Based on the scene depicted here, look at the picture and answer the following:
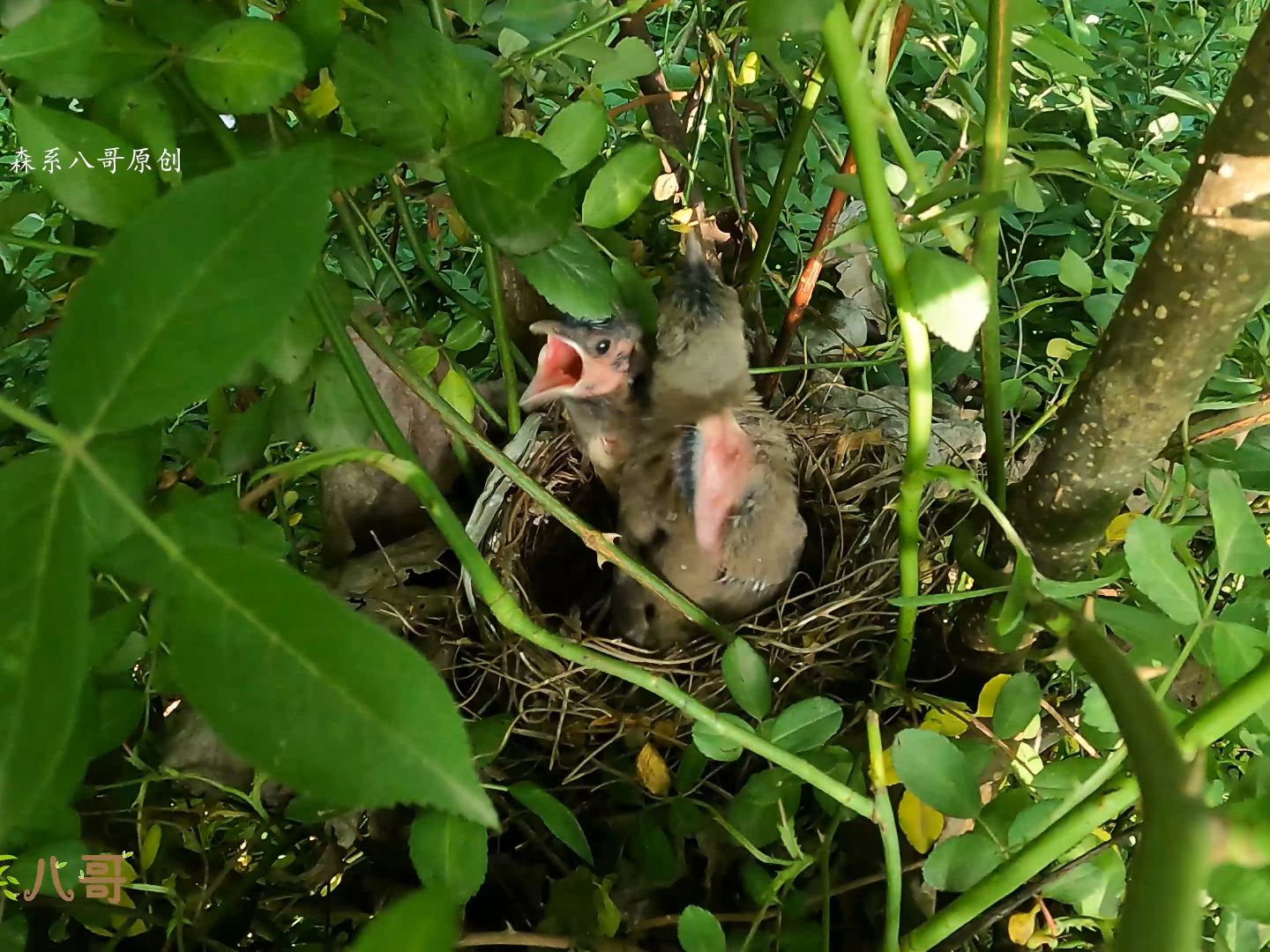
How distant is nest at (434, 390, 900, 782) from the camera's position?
2.09 ft

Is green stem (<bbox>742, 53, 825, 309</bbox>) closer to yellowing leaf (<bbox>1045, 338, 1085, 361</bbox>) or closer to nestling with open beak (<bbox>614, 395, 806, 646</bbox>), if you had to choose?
nestling with open beak (<bbox>614, 395, 806, 646</bbox>)

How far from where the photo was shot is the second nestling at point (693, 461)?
2.22 ft

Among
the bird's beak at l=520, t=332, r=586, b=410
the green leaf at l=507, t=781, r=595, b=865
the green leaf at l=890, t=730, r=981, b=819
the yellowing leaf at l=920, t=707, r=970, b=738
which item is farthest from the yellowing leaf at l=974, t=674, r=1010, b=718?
the bird's beak at l=520, t=332, r=586, b=410

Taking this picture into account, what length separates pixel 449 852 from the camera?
39 cm

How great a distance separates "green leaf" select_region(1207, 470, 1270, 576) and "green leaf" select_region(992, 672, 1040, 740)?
0.10 meters

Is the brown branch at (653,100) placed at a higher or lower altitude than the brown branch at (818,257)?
higher

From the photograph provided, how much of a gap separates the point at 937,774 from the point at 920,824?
12 centimetres

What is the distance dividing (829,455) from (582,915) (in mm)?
485

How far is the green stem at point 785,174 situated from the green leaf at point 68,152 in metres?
0.39

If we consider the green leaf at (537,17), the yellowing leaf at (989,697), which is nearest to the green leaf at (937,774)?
the yellowing leaf at (989,697)

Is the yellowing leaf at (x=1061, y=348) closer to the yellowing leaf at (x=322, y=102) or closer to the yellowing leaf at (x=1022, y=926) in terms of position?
the yellowing leaf at (x=1022, y=926)

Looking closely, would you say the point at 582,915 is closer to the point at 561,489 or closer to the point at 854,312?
the point at 561,489

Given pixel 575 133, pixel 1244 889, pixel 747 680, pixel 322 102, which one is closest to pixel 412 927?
pixel 1244 889

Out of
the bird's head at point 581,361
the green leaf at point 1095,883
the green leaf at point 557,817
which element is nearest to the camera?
the green leaf at point 1095,883
